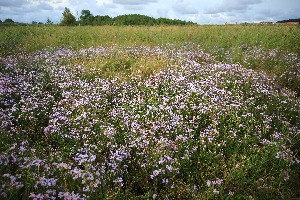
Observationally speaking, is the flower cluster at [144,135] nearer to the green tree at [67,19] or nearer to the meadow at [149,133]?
the meadow at [149,133]

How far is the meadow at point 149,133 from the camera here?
2.82m

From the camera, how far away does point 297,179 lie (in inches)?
124

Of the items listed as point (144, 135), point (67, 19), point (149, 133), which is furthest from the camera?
point (67, 19)

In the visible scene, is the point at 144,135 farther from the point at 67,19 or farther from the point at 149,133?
the point at 67,19

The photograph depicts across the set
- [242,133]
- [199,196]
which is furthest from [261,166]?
[199,196]

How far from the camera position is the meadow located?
2.82 metres

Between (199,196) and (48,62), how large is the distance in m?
7.47

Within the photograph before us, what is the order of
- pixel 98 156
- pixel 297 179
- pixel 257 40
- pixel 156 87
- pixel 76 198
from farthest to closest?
pixel 257 40 → pixel 156 87 → pixel 98 156 → pixel 297 179 → pixel 76 198

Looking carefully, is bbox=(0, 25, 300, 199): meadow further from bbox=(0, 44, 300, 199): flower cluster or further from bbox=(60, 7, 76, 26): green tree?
bbox=(60, 7, 76, 26): green tree

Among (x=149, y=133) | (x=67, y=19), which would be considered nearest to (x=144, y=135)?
(x=149, y=133)

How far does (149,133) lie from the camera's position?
4.07 metres

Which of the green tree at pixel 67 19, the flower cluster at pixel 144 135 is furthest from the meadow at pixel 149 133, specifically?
the green tree at pixel 67 19

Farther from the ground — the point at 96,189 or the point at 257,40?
the point at 257,40

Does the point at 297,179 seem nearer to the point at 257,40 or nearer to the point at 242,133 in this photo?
the point at 242,133
